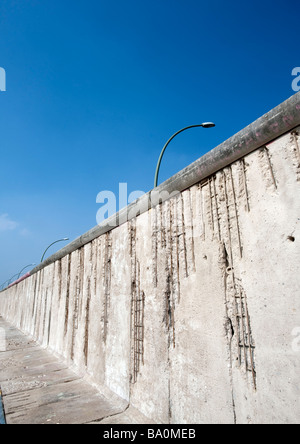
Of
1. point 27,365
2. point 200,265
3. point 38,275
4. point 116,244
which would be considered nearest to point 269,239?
point 200,265

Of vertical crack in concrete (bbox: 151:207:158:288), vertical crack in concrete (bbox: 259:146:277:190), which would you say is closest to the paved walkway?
vertical crack in concrete (bbox: 151:207:158:288)

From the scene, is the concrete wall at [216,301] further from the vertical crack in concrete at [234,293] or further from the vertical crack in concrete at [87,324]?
the vertical crack in concrete at [87,324]

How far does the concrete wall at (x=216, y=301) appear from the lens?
1.42 m

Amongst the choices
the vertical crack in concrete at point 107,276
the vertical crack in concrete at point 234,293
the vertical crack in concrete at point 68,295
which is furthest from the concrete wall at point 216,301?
the vertical crack in concrete at point 68,295

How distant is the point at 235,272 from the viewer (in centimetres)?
168

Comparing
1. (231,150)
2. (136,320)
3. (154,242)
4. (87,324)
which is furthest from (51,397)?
(231,150)

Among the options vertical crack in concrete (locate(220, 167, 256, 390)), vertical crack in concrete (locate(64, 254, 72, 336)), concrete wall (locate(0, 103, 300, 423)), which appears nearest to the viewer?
concrete wall (locate(0, 103, 300, 423))

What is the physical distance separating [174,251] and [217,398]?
39.0 inches

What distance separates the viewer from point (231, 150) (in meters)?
1.83

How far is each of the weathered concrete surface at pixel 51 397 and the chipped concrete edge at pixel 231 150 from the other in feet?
5.95

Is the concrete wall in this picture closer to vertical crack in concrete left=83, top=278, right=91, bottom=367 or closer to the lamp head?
vertical crack in concrete left=83, top=278, right=91, bottom=367

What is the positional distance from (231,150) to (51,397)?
292cm

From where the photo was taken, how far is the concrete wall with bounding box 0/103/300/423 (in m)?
1.42

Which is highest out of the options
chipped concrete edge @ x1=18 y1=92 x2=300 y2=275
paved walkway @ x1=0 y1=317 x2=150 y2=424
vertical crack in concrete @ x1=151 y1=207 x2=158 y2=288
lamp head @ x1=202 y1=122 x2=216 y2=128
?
lamp head @ x1=202 y1=122 x2=216 y2=128
